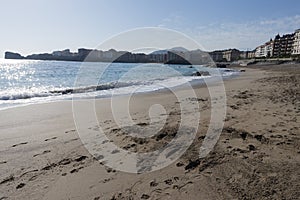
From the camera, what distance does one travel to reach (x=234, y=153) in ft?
12.9

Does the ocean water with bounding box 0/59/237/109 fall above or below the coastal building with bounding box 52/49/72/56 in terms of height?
below

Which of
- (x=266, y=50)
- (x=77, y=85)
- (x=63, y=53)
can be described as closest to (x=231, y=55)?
(x=266, y=50)

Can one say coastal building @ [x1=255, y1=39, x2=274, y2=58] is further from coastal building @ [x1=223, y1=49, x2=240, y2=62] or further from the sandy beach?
the sandy beach

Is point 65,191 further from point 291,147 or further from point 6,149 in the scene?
point 291,147

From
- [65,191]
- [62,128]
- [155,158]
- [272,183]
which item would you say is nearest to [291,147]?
[272,183]

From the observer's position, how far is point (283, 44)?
12112 centimetres

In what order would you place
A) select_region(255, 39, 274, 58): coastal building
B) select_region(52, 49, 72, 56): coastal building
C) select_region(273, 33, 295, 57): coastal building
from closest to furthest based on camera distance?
select_region(273, 33, 295, 57): coastal building, select_region(255, 39, 274, 58): coastal building, select_region(52, 49, 72, 56): coastal building

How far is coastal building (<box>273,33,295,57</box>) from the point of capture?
382 feet

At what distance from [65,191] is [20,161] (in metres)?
1.61

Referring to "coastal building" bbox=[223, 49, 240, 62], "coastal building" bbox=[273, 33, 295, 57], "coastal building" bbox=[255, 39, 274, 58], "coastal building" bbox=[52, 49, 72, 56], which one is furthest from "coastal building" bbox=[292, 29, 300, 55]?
"coastal building" bbox=[52, 49, 72, 56]

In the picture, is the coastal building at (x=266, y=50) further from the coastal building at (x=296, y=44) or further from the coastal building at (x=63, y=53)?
the coastal building at (x=63, y=53)

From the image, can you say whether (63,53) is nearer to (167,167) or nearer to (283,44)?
(283,44)

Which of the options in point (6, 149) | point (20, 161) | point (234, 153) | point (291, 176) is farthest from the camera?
point (6, 149)

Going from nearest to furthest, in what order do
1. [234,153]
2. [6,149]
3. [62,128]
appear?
[234,153] < [6,149] < [62,128]
